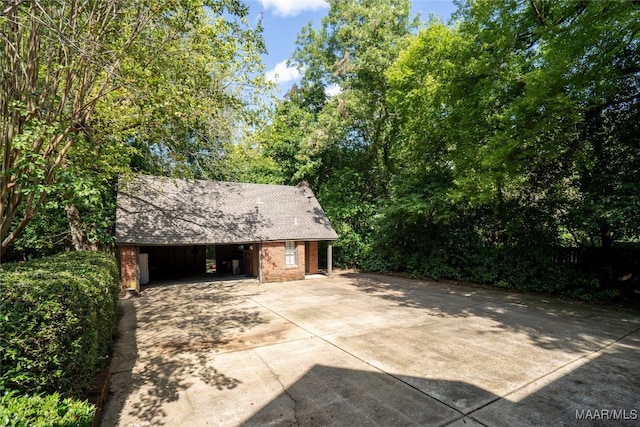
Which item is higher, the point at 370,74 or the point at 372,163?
the point at 370,74

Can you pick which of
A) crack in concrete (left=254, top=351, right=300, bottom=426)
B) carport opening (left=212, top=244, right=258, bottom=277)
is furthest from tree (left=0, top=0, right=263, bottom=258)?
carport opening (left=212, top=244, right=258, bottom=277)

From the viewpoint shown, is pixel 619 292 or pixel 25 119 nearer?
pixel 25 119

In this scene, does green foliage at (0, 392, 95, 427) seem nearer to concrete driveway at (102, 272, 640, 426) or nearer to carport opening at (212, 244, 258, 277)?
concrete driveway at (102, 272, 640, 426)

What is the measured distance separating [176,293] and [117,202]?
4.81 m

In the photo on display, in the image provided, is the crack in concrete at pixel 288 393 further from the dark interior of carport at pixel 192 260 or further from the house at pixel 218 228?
the dark interior of carport at pixel 192 260

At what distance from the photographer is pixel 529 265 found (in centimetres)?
1245

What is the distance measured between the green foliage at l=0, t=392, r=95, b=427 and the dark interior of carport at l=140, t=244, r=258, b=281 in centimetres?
1409

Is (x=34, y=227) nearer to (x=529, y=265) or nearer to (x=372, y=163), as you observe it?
(x=372, y=163)

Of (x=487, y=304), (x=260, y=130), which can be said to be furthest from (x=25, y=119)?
(x=487, y=304)

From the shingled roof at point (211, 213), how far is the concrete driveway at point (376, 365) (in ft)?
13.6

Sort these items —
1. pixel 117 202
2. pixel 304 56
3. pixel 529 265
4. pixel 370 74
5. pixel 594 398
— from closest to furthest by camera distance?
pixel 594 398 → pixel 529 265 → pixel 117 202 → pixel 370 74 → pixel 304 56

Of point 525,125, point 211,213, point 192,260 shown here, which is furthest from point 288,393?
point 192,260

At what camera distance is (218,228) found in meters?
15.3

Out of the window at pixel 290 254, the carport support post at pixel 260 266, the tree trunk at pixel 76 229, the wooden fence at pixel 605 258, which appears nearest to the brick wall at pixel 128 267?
the tree trunk at pixel 76 229
